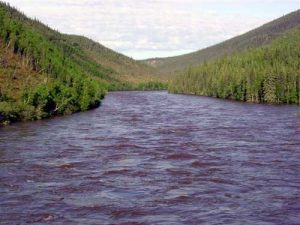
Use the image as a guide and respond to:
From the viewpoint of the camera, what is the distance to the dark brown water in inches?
1176

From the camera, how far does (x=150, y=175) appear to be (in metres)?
40.0

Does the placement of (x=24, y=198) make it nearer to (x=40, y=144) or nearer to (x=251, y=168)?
(x=251, y=168)

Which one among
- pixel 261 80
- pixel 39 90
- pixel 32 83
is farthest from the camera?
pixel 261 80

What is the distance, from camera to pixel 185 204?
31719 millimetres

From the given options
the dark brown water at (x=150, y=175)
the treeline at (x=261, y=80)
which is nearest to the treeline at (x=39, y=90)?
the dark brown water at (x=150, y=175)

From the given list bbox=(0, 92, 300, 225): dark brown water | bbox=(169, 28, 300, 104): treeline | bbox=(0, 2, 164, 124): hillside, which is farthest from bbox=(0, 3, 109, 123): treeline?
bbox=(169, 28, 300, 104): treeline

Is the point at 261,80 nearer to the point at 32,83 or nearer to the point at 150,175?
the point at 32,83

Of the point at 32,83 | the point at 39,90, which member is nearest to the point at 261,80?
the point at 32,83

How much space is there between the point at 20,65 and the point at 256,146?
83.8 meters

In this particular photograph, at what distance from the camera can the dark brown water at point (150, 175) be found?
29859mm

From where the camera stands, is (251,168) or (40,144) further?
(40,144)

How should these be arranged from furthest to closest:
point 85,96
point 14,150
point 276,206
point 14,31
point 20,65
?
1. point 14,31
2. point 20,65
3. point 85,96
4. point 14,150
5. point 276,206

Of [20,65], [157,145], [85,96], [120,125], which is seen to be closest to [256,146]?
[157,145]

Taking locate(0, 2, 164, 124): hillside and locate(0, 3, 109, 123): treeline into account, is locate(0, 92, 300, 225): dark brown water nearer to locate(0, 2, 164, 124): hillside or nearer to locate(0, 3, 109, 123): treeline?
locate(0, 3, 109, 123): treeline
